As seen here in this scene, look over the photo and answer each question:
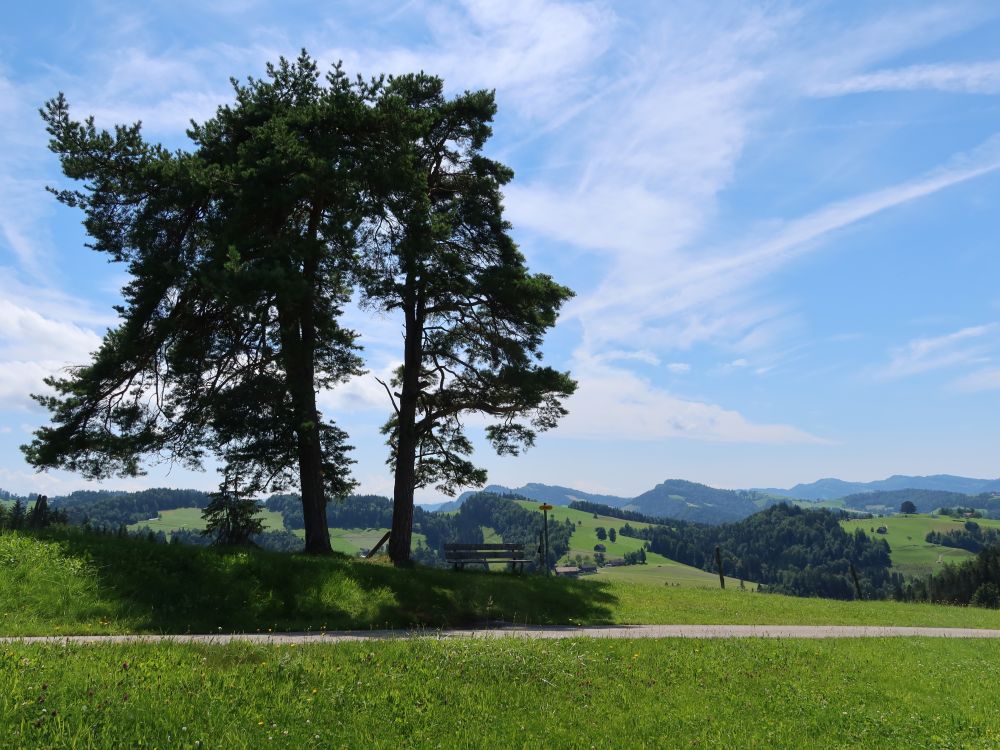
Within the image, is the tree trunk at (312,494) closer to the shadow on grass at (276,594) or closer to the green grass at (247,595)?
the shadow on grass at (276,594)

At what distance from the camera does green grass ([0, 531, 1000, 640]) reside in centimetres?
1078

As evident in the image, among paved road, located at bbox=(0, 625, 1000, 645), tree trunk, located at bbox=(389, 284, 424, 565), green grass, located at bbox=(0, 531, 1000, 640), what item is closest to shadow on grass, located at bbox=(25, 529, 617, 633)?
green grass, located at bbox=(0, 531, 1000, 640)

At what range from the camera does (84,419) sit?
1688cm

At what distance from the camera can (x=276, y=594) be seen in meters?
12.8

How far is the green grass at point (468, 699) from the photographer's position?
5590mm

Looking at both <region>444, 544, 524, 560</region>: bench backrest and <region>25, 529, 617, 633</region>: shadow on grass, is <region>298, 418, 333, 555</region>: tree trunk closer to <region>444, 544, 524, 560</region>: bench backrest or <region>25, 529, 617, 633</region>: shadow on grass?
<region>25, 529, 617, 633</region>: shadow on grass

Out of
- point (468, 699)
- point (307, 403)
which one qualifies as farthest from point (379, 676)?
point (307, 403)

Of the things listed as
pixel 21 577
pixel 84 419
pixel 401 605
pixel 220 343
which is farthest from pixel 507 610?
pixel 84 419

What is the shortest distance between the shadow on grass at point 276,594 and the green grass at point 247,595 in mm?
26

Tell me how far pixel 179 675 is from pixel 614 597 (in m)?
14.1

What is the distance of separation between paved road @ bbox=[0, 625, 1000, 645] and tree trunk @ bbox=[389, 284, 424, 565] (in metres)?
7.14

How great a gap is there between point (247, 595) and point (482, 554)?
30.2 ft

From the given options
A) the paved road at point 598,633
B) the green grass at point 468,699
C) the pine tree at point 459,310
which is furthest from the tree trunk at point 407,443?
the green grass at point 468,699

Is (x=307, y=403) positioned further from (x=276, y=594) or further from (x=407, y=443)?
(x=276, y=594)
